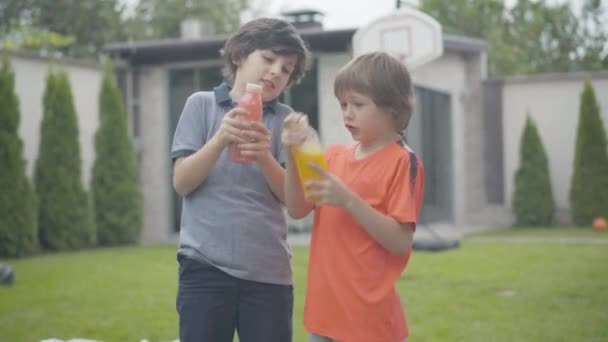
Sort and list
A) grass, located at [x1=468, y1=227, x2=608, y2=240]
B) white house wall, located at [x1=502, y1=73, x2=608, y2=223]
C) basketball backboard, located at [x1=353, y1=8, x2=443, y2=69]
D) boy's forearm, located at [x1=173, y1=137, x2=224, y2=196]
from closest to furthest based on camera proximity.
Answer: boy's forearm, located at [x1=173, y1=137, x2=224, y2=196] → basketball backboard, located at [x1=353, y1=8, x2=443, y2=69] → grass, located at [x1=468, y1=227, x2=608, y2=240] → white house wall, located at [x1=502, y1=73, x2=608, y2=223]

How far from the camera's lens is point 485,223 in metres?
14.0

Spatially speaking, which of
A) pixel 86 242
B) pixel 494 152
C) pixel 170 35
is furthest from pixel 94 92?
pixel 170 35

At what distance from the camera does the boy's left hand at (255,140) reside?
6.30 feet

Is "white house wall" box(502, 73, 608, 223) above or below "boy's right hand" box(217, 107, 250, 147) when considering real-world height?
below

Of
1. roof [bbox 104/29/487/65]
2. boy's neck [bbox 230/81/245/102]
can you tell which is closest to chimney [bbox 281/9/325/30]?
roof [bbox 104/29/487/65]

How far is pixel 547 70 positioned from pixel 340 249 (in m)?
24.8

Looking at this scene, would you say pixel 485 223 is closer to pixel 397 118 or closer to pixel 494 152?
pixel 494 152

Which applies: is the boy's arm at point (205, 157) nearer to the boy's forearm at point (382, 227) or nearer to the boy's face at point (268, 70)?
the boy's face at point (268, 70)

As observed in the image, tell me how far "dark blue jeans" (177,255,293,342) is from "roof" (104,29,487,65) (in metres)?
8.60

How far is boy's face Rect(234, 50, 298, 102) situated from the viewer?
84.6 inches

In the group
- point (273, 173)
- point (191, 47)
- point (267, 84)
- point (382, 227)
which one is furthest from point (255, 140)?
point (191, 47)

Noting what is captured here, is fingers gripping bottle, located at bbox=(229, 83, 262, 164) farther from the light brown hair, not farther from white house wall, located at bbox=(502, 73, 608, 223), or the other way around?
white house wall, located at bbox=(502, 73, 608, 223)

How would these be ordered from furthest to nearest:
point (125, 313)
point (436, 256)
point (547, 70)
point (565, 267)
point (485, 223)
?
point (547, 70)
point (485, 223)
point (436, 256)
point (565, 267)
point (125, 313)

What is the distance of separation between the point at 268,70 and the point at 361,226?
1.81ft
